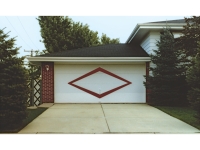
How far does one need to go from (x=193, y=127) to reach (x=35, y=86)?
8966 millimetres

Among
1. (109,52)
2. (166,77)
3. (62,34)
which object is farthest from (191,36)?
(62,34)

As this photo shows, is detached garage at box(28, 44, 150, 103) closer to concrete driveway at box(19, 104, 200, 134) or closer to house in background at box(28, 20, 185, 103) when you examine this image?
house in background at box(28, 20, 185, 103)

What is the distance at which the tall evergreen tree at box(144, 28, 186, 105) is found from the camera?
37.2 ft

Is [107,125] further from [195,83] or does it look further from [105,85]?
[105,85]

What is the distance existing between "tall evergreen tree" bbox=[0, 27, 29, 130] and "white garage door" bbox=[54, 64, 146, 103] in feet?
21.0

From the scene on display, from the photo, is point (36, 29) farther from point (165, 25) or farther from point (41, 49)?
point (165, 25)

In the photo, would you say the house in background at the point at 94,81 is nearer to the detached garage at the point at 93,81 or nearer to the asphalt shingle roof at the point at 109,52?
the detached garage at the point at 93,81

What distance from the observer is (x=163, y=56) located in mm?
11648

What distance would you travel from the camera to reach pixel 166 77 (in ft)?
37.2

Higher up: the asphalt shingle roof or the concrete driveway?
the asphalt shingle roof

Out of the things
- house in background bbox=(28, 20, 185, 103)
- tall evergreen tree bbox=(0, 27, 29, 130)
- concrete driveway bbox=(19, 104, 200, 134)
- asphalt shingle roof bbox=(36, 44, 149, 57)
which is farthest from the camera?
asphalt shingle roof bbox=(36, 44, 149, 57)

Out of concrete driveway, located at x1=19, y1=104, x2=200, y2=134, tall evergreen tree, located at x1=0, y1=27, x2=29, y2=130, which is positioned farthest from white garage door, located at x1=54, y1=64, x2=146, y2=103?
tall evergreen tree, located at x1=0, y1=27, x2=29, y2=130

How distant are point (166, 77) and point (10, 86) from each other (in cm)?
748

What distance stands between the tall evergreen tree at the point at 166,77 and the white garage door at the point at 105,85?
1.26 meters
